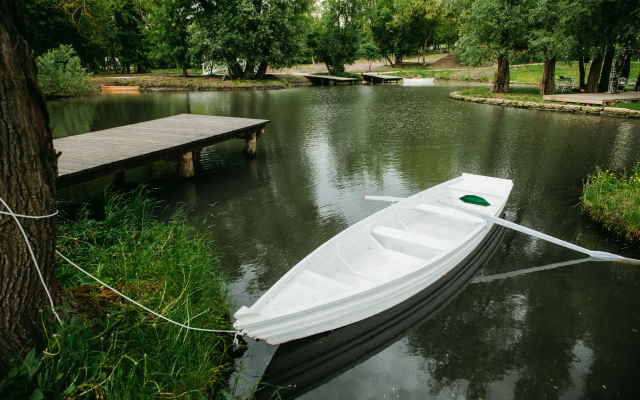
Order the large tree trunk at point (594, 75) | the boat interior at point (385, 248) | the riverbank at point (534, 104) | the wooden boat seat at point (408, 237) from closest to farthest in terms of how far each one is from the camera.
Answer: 1. the boat interior at point (385, 248)
2. the wooden boat seat at point (408, 237)
3. the riverbank at point (534, 104)
4. the large tree trunk at point (594, 75)

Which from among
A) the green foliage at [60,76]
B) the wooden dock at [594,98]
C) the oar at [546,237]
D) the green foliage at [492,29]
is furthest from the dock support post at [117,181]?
the green foliage at [492,29]

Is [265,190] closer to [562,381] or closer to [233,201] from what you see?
[233,201]

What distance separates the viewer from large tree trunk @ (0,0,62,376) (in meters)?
2.45

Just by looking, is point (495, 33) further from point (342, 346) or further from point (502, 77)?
point (342, 346)

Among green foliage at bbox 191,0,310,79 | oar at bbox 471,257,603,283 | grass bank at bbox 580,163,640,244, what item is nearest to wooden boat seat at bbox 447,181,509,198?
oar at bbox 471,257,603,283

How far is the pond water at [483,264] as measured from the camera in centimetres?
373

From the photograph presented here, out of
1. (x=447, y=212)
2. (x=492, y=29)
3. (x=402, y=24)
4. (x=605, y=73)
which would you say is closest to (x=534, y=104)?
(x=492, y=29)

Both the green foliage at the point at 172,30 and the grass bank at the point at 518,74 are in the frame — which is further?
the green foliage at the point at 172,30

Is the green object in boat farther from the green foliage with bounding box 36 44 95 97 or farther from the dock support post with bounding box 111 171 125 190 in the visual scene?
the green foliage with bounding box 36 44 95 97

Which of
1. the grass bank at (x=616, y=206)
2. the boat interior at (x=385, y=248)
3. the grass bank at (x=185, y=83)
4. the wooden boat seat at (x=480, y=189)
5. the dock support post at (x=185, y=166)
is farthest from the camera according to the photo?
the grass bank at (x=185, y=83)

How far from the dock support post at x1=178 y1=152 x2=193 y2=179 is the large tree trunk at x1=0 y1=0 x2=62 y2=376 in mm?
6260

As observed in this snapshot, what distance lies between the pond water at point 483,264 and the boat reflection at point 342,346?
21mm

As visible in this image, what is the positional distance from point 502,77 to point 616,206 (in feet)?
63.9

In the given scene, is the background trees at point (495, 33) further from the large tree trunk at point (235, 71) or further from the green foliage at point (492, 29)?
the large tree trunk at point (235, 71)
